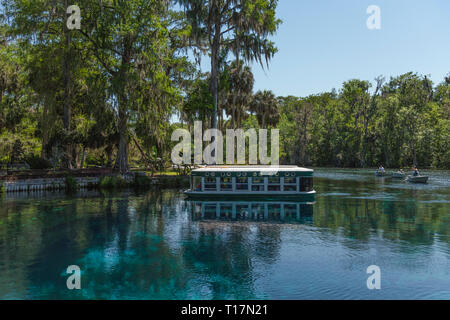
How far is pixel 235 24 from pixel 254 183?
24284 mm

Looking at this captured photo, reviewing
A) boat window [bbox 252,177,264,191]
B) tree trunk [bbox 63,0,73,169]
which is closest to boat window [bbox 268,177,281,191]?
boat window [bbox 252,177,264,191]

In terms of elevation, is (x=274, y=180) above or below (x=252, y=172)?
below

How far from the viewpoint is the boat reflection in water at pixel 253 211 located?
2775 centimetres

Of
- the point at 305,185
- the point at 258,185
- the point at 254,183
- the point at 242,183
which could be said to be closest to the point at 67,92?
the point at 242,183

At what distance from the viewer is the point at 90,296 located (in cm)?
1320

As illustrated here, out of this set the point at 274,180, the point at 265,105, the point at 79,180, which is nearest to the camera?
the point at 274,180

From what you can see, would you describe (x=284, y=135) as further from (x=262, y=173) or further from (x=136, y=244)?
(x=136, y=244)

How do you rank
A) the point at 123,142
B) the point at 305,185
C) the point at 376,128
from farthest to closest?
the point at 376,128 < the point at 123,142 < the point at 305,185

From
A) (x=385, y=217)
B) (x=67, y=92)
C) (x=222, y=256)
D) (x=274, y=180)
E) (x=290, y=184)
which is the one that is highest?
(x=67, y=92)

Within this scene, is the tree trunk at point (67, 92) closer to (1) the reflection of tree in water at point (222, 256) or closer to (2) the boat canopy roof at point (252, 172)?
(2) the boat canopy roof at point (252, 172)

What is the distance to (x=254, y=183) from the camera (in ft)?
120

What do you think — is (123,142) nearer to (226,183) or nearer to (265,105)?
(226,183)

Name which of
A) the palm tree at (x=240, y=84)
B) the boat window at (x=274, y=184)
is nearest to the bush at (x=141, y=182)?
the boat window at (x=274, y=184)

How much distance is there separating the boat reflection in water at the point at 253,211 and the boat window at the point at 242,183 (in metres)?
1.97
